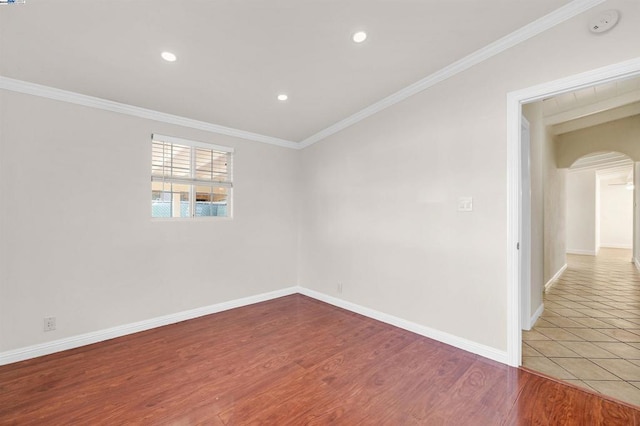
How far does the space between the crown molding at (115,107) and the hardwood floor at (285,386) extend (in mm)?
2463

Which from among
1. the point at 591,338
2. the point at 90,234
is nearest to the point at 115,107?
the point at 90,234

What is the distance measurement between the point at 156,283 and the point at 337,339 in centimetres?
221

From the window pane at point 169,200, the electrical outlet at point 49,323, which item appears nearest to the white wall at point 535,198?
the window pane at point 169,200

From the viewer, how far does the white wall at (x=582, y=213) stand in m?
8.19

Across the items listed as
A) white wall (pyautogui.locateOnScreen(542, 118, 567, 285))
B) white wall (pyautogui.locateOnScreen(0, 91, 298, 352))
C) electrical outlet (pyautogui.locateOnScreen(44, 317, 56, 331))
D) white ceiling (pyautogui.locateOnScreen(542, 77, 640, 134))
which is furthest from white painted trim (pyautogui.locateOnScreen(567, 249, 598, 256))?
electrical outlet (pyautogui.locateOnScreen(44, 317, 56, 331))

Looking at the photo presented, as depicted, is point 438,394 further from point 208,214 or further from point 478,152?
point 208,214

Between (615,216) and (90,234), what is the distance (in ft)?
48.3

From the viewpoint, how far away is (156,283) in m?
3.11

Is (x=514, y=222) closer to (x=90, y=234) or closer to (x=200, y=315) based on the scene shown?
(x=200, y=315)

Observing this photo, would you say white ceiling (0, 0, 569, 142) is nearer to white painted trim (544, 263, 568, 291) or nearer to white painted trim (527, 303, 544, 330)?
white painted trim (527, 303, 544, 330)

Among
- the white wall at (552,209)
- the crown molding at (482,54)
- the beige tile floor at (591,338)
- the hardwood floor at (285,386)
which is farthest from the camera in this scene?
the white wall at (552,209)

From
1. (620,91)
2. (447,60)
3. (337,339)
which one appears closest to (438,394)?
(337,339)

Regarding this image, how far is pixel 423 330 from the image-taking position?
9.39 feet

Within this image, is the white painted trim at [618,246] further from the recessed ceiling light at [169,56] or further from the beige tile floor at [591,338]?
the recessed ceiling light at [169,56]
